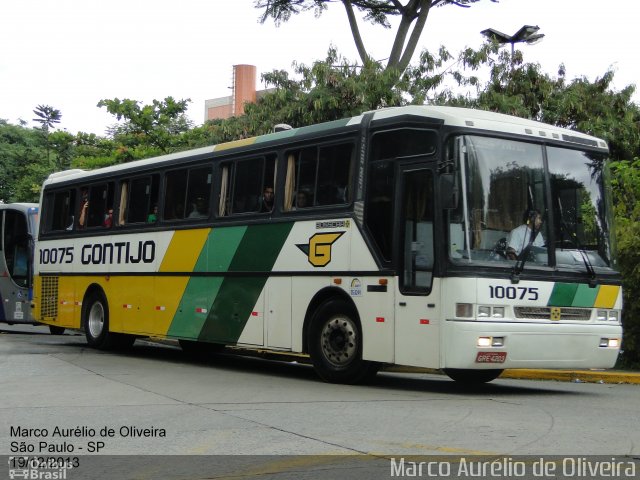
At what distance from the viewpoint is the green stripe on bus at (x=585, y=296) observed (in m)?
12.1

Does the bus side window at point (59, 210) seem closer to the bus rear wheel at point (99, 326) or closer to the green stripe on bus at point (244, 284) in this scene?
the bus rear wheel at point (99, 326)

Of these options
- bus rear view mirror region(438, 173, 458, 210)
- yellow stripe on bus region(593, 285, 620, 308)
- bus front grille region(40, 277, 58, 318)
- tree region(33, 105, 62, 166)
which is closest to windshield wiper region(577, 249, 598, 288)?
yellow stripe on bus region(593, 285, 620, 308)

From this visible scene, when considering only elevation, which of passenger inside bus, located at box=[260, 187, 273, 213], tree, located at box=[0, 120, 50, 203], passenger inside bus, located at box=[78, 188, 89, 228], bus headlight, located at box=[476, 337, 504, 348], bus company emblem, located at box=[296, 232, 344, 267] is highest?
tree, located at box=[0, 120, 50, 203]

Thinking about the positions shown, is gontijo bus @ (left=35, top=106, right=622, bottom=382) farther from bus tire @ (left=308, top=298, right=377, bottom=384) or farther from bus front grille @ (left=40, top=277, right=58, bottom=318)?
bus front grille @ (left=40, top=277, right=58, bottom=318)

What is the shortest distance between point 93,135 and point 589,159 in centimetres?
3440

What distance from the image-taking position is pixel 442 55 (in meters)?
27.4

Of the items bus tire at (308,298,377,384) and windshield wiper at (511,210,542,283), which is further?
bus tire at (308,298,377,384)

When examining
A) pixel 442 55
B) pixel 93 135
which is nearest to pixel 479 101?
pixel 442 55

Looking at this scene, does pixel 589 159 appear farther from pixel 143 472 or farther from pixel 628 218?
pixel 143 472

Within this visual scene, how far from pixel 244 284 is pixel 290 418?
5.56 m

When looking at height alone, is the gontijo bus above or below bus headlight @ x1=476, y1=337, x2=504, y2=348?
above

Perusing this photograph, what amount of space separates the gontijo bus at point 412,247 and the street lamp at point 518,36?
1357cm

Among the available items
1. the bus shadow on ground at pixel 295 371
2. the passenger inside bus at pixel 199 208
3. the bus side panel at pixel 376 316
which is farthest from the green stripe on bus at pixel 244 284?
the bus side panel at pixel 376 316

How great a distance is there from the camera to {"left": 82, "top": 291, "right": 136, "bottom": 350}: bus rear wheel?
19188 millimetres
